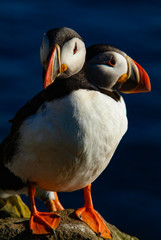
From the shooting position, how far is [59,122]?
3592 millimetres

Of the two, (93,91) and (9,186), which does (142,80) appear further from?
(9,186)

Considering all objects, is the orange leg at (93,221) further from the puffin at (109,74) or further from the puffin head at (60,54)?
the puffin head at (60,54)

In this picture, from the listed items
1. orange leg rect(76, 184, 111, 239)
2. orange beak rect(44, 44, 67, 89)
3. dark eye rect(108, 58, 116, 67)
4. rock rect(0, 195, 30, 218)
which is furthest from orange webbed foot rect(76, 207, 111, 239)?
orange beak rect(44, 44, 67, 89)

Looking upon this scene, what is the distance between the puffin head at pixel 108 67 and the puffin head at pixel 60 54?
255mm

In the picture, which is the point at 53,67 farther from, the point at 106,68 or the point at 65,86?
the point at 106,68

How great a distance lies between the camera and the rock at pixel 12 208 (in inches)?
184

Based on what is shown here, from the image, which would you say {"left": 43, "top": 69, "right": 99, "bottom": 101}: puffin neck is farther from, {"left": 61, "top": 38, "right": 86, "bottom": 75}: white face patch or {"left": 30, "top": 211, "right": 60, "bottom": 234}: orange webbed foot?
{"left": 30, "top": 211, "right": 60, "bottom": 234}: orange webbed foot

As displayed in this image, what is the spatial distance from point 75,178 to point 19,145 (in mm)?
392

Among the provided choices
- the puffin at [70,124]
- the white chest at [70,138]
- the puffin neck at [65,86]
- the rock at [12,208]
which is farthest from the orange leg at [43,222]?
the rock at [12,208]

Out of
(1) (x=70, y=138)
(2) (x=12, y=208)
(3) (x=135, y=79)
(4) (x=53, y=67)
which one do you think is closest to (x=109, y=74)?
(3) (x=135, y=79)

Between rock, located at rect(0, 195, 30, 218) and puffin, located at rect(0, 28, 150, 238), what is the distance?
701 millimetres

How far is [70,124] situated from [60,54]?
439 mm

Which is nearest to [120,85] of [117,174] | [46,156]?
[46,156]

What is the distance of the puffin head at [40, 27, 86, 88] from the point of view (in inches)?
130
